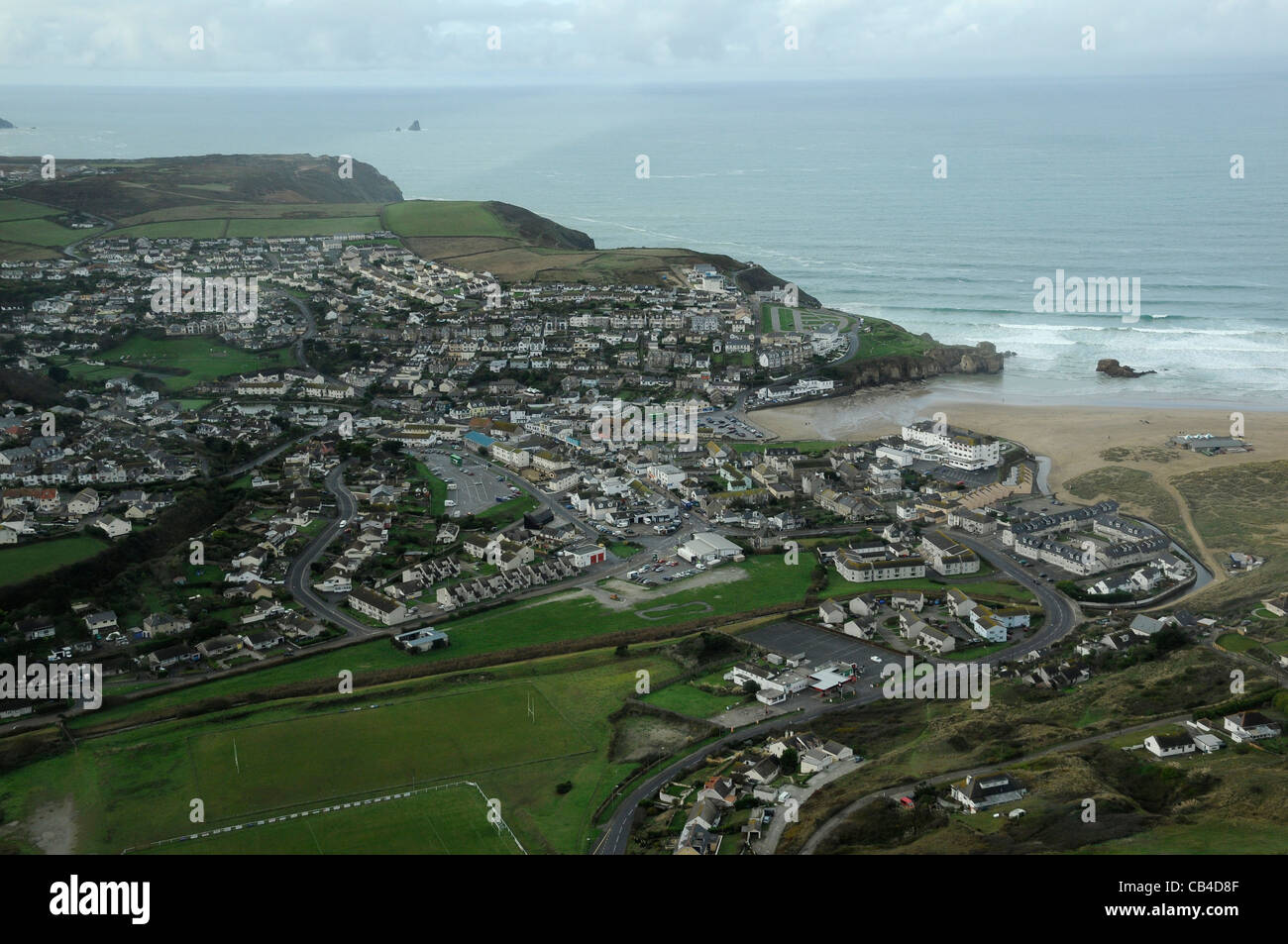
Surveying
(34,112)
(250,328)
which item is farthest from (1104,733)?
(34,112)

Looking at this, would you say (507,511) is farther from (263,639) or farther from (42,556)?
(42,556)

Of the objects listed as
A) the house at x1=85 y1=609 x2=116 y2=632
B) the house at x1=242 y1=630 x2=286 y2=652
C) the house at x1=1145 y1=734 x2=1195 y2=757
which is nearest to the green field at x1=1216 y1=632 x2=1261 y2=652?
the house at x1=1145 y1=734 x2=1195 y2=757

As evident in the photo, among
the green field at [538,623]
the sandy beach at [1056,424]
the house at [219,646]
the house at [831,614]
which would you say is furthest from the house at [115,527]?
the sandy beach at [1056,424]

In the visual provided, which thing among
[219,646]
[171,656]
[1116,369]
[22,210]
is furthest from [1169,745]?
[22,210]

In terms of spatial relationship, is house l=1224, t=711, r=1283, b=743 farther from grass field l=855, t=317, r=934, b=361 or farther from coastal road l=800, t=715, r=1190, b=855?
grass field l=855, t=317, r=934, b=361
